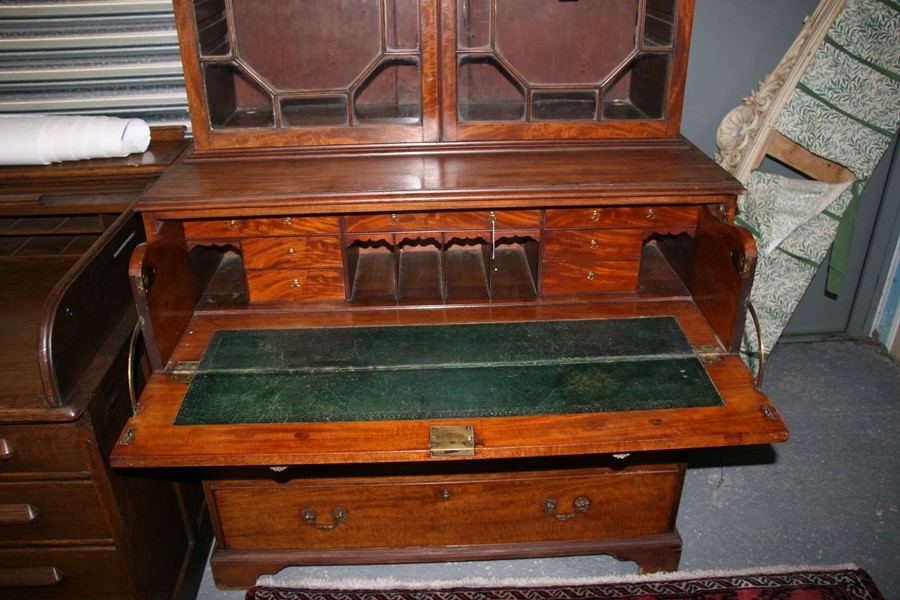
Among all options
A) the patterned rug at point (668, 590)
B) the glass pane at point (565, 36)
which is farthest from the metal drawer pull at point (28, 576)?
the glass pane at point (565, 36)

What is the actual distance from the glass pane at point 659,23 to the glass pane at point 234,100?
3.73ft

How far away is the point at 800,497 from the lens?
8.58 ft

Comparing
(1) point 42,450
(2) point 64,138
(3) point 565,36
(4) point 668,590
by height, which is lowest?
(4) point 668,590

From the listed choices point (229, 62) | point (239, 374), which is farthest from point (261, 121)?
point (239, 374)

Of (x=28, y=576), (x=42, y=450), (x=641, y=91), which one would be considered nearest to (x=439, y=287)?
(x=641, y=91)

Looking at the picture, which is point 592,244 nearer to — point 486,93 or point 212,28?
point 486,93

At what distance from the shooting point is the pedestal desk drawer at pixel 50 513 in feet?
5.94

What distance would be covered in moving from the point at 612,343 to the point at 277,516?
112cm

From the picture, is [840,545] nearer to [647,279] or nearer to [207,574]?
[647,279]

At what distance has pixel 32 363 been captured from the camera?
1.80m

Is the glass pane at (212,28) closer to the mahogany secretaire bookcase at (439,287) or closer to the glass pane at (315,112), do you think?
the mahogany secretaire bookcase at (439,287)

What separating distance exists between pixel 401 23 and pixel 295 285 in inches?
35.5

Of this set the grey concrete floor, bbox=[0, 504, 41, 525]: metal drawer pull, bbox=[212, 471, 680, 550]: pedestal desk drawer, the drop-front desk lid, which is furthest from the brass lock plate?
bbox=[0, 504, 41, 525]: metal drawer pull

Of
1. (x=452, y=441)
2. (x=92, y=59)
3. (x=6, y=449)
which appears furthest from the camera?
(x=92, y=59)
